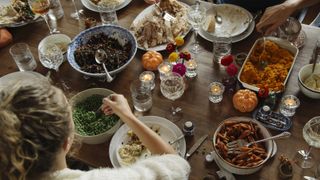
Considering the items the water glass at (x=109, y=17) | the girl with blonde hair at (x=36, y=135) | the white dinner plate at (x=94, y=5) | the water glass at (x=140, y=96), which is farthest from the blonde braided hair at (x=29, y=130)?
the white dinner plate at (x=94, y=5)

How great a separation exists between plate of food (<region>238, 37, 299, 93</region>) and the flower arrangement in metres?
0.28

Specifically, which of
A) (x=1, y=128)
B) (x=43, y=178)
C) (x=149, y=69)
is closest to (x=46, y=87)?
(x=1, y=128)

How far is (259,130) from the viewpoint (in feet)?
4.73

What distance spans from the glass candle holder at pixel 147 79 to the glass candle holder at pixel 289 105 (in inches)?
24.4

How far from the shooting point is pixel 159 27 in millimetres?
1966

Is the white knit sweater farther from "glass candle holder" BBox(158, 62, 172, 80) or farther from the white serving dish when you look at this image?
the white serving dish

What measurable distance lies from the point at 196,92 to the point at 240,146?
1.30 feet

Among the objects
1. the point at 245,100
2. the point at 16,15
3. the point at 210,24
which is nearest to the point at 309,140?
the point at 245,100

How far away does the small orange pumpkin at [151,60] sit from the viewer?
70.7 inches

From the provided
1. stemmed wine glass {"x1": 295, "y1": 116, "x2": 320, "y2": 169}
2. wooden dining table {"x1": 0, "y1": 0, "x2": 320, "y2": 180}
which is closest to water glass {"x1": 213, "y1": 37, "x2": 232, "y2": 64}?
wooden dining table {"x1": 0, "y1": 0, "x2": 320, "y2": 180}

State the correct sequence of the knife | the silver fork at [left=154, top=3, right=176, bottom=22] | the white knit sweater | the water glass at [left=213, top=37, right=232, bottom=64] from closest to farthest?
1. the white knit sweater
2. the knife
3. the water glass at [left=213, top=37, right=232, bottom=64]
4. the silver fork at [left=154, top=3, right=176, bottom=22]

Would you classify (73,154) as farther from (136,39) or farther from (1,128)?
(136,39)

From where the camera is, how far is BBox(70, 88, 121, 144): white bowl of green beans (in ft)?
5.00

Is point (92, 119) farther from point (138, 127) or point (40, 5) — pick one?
point (40, 5)
